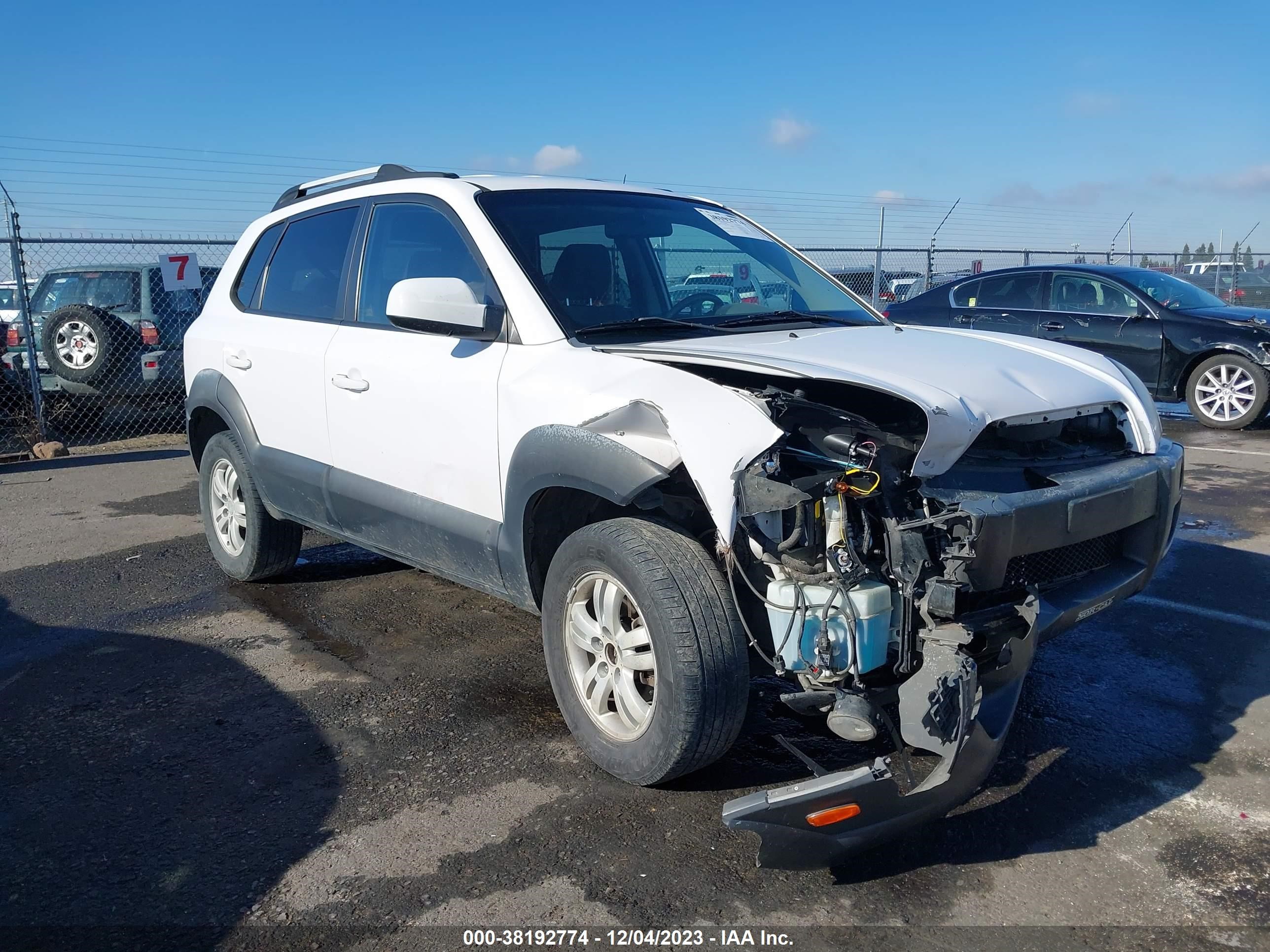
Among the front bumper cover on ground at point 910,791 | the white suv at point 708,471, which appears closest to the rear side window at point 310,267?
the white suv at point 708,471

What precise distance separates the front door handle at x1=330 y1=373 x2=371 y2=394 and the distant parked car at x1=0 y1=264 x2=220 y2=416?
661 centimetres

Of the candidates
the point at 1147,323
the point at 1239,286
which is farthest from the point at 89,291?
the point at 1239,286

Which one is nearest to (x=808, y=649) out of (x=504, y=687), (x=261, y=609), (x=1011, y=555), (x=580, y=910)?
(x=1011, y=555)

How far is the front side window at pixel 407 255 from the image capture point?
13.1ft

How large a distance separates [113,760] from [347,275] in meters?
2.15

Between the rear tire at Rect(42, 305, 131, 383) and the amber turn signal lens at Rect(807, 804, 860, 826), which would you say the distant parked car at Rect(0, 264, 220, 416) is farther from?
the amber turn signal lens at Rect(807, 804, 860, 826)

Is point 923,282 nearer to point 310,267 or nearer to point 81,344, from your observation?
point 81,344

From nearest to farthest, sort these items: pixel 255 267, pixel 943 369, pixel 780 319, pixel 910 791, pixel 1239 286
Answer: pixel 910 791, pixel 943 369, pixel 780 319, pixel 255 267, pixel 1239 286

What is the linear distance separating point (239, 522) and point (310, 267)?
151cm

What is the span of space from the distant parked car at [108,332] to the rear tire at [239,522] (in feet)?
17.1

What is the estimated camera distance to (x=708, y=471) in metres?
2.80

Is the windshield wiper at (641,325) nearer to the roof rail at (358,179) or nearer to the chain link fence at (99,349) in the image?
the roof rail at (358,179)

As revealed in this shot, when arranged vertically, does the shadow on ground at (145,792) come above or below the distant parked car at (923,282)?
below

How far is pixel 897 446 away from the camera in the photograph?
9.66ft
